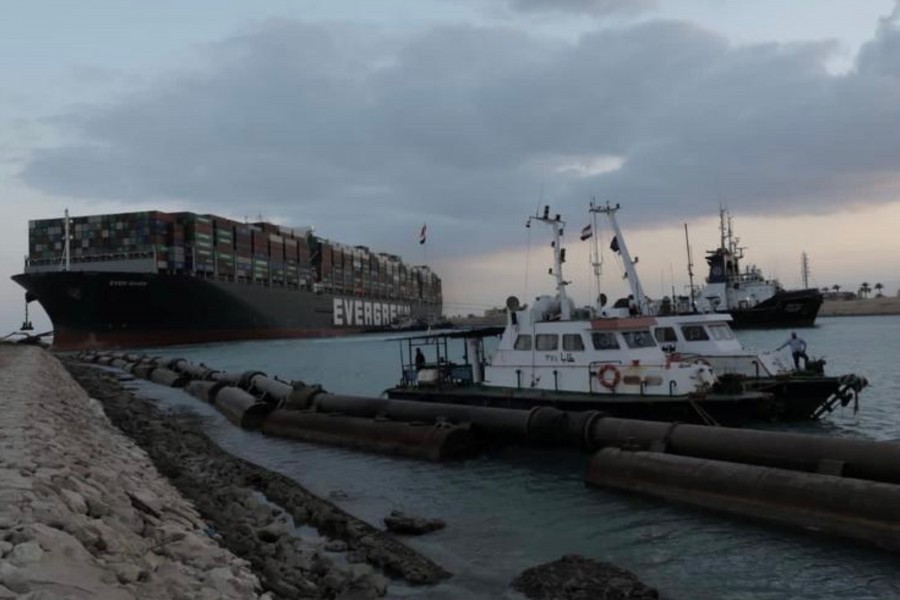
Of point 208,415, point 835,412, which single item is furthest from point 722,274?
point 208,415

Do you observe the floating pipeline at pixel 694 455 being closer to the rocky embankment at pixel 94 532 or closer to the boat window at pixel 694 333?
the boat window at pixel 694 333

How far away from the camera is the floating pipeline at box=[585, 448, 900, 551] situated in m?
9.52

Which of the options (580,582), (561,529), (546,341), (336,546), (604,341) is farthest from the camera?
(546,341)

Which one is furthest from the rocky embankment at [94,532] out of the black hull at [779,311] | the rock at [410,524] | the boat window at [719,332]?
the black hull at [779,311]

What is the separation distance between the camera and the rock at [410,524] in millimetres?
11023

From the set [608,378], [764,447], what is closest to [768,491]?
[764,447]

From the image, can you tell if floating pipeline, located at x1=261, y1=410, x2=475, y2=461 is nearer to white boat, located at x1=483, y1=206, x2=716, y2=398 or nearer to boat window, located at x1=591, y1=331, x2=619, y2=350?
white boat, located at x1=483, y1=206, x2=716, y2=398

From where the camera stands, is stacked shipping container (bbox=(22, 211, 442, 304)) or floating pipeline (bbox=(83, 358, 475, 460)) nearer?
floating pipeline (bbox=(83, 358, 475, 460))

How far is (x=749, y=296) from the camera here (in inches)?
3211

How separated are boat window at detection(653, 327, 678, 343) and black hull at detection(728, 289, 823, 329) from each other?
6054 cm

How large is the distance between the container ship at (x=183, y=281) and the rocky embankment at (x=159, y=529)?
65418 millimetres

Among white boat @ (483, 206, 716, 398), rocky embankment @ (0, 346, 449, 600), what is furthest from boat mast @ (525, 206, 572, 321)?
rocky embankment @ (0, 346, 449, 600)

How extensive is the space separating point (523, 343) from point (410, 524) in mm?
10677

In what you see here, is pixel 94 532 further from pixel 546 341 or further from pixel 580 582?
pixel 546 341
